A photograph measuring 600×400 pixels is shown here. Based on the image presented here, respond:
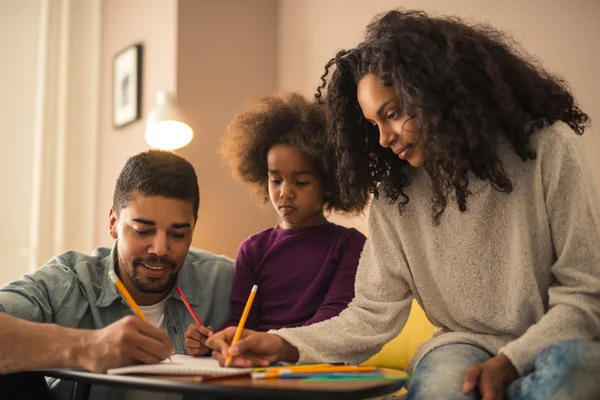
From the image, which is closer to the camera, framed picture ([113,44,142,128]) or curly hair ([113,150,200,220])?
curly hair ([113,150,200,220])

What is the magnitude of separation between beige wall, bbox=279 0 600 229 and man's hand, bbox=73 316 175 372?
1.38 metres

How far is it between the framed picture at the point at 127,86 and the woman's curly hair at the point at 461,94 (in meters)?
2.26

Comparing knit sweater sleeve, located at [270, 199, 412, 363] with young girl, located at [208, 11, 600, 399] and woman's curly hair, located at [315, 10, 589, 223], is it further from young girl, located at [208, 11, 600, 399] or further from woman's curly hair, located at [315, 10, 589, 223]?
woman's curly hair, located at [315, 10, 589, 223]

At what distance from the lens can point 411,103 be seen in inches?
54.0

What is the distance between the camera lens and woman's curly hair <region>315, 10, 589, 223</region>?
135 cm

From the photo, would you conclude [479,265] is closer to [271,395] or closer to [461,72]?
[461,72]

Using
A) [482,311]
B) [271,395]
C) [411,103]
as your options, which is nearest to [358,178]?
[411,103]

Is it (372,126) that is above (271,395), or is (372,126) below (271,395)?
above

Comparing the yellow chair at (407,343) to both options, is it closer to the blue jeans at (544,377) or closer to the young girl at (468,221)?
the young girl at (468,221)

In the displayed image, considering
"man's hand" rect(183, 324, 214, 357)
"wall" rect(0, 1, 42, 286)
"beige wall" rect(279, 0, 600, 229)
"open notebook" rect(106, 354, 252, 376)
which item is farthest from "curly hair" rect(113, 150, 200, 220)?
"wall" rect(0, 1, 42, 286)

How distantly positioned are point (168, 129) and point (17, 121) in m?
1.13

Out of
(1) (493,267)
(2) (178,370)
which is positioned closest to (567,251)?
(1) (493,267)

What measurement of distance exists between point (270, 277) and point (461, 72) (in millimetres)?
816

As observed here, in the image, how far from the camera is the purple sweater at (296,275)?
1829mm
